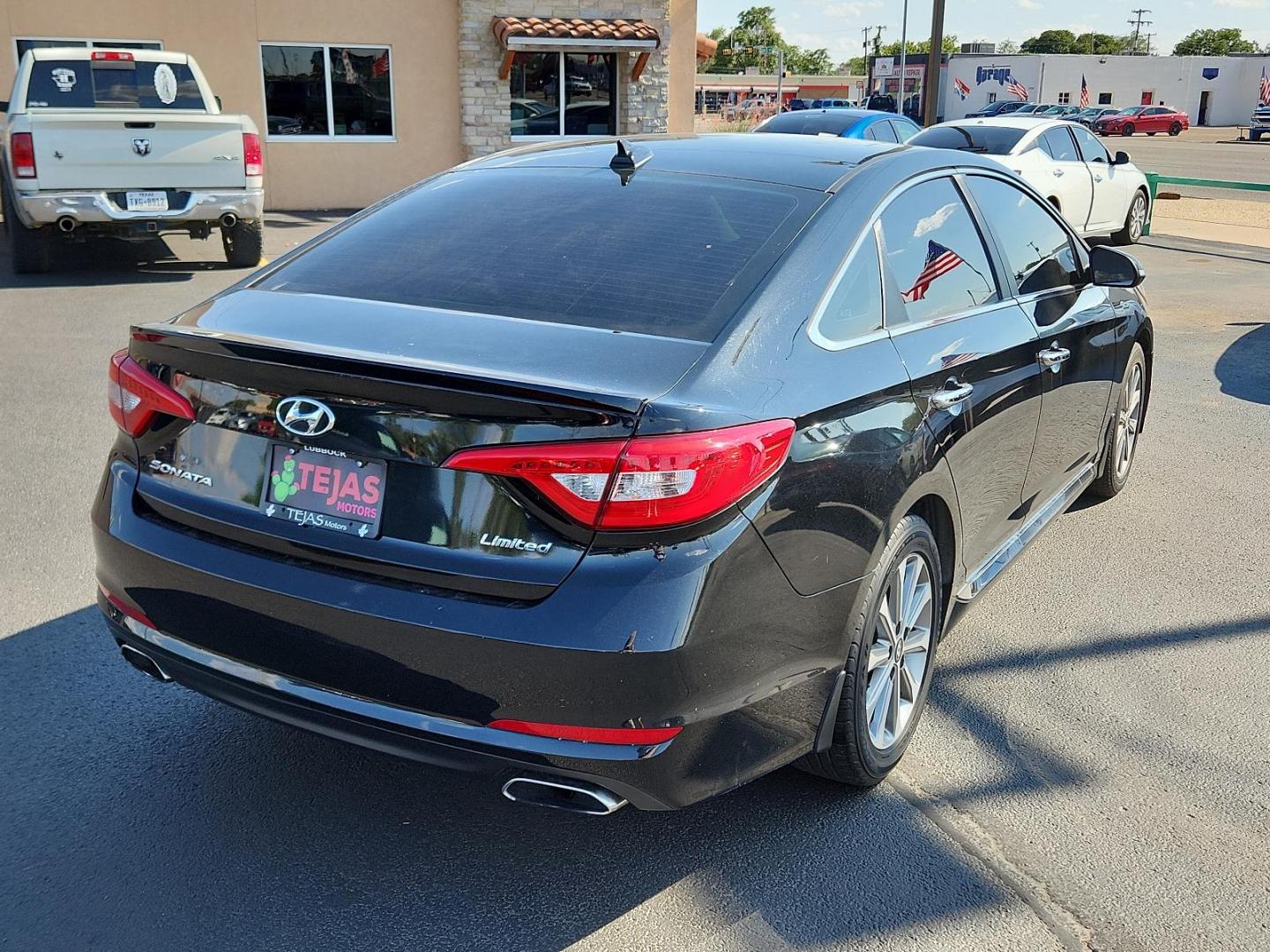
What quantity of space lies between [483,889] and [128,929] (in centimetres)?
78

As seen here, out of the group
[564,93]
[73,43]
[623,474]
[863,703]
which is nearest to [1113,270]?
[863,703]

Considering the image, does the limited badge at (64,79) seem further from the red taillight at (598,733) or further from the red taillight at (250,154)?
the red taillight at (598,733)

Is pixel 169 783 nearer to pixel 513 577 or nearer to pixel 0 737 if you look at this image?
pixel 0 737

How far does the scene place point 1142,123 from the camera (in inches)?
2667

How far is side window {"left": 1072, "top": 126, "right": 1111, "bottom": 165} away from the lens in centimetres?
1495

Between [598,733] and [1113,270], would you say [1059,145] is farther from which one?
[598,733]

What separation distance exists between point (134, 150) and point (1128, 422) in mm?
8925

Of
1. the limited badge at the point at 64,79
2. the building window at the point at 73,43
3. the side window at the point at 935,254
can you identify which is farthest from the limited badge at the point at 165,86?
the side window at the point at 935,254

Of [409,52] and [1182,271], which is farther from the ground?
[409,52]

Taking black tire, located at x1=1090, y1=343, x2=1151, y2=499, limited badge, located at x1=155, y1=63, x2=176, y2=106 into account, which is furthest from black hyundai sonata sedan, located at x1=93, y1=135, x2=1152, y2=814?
limited badge, located at x1=155, y1=63, x2=176, y2=106

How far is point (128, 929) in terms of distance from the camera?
269cm

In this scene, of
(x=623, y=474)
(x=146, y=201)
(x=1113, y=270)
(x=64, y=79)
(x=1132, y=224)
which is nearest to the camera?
(x=623, y=474)

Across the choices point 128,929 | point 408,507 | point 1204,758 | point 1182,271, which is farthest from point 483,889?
point 1182,271

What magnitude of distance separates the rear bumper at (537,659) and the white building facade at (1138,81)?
84148mm
